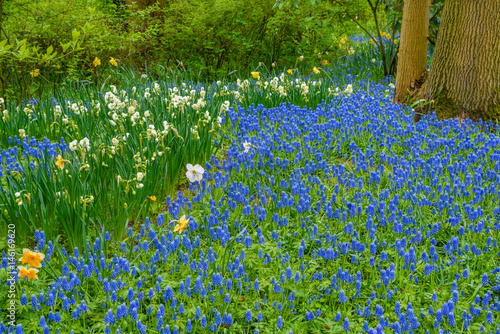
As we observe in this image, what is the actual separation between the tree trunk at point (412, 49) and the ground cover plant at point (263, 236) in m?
1.61

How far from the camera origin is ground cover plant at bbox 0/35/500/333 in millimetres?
2363

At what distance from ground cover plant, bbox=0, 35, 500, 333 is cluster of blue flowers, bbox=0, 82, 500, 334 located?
1cm

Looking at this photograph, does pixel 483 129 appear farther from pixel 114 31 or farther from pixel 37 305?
pixel 114 31

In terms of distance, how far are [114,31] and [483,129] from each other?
5.48 meters

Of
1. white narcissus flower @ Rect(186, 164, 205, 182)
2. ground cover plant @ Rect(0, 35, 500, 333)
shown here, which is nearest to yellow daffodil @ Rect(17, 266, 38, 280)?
ground cover plant @ Rect(0, 35, 500, 333)

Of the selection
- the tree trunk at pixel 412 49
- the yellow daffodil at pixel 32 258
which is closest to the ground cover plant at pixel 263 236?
the yellow daffodil at pixel 32 258

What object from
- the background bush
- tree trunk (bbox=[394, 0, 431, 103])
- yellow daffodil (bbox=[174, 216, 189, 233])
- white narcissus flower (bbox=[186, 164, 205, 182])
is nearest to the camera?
yellow daffodil (bbox=[174, 216, 189, 233])

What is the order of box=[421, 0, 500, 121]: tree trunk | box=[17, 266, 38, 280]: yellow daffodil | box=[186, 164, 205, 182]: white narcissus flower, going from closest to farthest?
box=[17, 266, 38, 280]: yellow daffodil < box=[186, 164, 205, 182]: white narcissus flower < box=[421, 0, 500, 121]: tree trunk

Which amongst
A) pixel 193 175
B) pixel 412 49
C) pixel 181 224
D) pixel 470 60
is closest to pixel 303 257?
pixel 181 224

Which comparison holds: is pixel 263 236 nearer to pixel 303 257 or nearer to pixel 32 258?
pixel 303 257

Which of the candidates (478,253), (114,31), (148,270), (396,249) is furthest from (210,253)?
(114,31)

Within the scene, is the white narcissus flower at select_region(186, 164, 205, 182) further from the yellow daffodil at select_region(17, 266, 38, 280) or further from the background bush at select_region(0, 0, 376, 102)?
the background bush at select_region(0, 0, 376, 102)

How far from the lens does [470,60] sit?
16.8ft

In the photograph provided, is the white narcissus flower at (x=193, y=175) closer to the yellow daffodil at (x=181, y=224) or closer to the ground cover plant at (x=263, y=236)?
the ground cover plant at (x=263, y=236)
